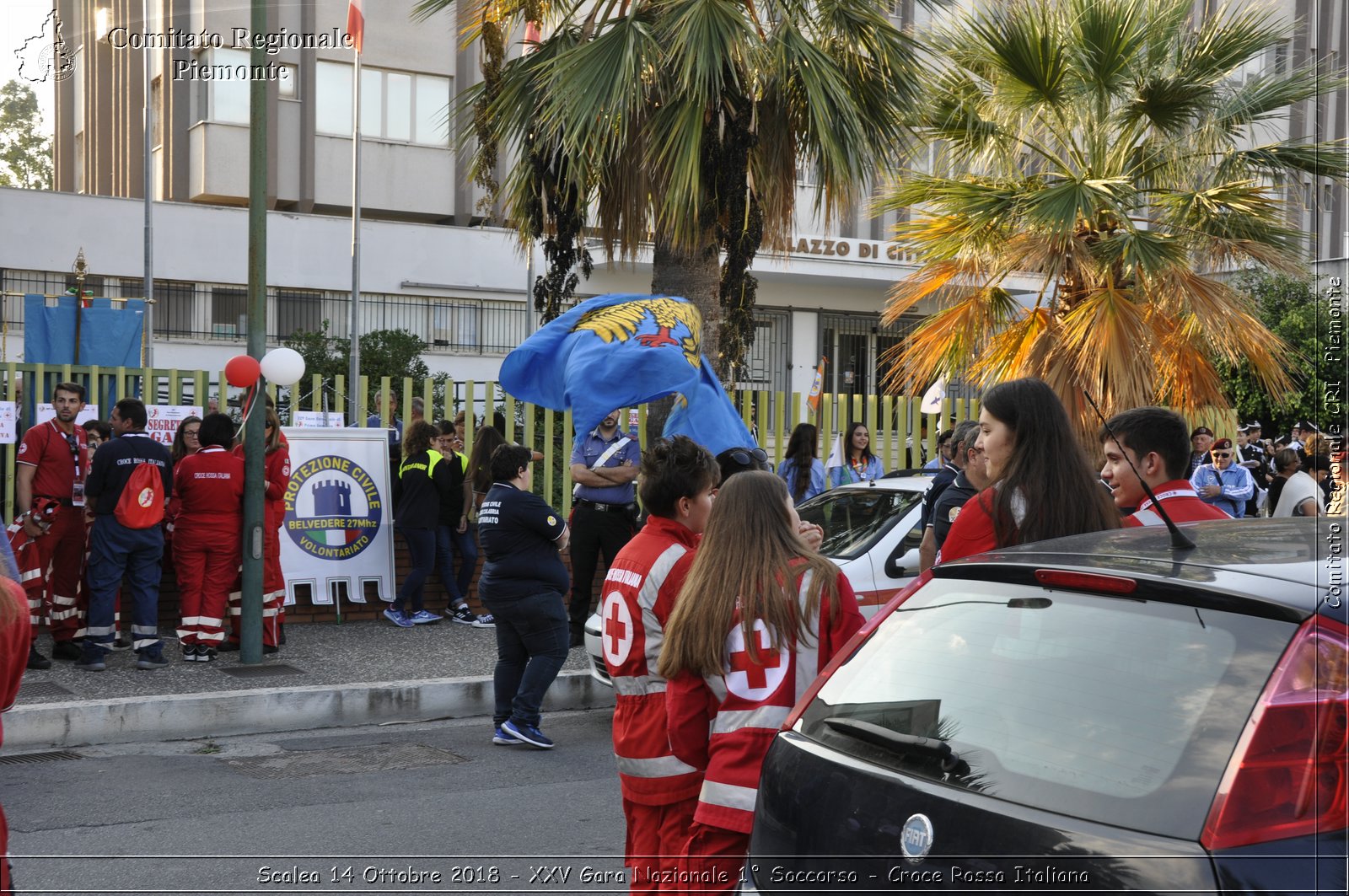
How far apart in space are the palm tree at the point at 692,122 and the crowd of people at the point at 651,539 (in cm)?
166

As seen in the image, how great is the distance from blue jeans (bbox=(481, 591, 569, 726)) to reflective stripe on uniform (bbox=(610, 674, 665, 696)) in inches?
136

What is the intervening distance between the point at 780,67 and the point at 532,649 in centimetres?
534

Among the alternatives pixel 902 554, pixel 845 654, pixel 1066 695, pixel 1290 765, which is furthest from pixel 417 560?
pixel 1290 765

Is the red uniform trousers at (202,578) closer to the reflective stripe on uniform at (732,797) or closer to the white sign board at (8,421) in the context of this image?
the white sign board at (8,421)

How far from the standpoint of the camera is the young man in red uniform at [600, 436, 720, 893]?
11.7 feet

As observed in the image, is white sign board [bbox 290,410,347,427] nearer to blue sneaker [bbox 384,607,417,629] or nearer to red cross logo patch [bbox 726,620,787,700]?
blue sneaker [bbox 384,607,417,629]

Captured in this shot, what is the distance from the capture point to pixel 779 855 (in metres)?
2.63

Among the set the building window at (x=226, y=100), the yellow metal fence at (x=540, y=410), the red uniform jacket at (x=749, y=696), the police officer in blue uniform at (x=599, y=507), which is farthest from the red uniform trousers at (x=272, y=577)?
the building window at (x=226, y=100)

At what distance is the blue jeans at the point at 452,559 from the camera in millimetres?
11445

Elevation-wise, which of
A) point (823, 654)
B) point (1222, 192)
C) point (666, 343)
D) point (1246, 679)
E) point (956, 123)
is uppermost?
point (956, 123)

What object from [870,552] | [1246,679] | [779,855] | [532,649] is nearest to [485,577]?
[532,649]

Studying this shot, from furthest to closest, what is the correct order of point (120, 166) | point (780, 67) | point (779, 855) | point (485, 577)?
point (120, 166)
point (780, 67)
point (485, 577)
point (779, 855)

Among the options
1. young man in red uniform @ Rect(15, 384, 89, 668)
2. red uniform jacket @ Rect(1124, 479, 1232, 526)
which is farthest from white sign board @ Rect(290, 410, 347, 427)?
red uniform jacket @ Rect(1124, 479, 1232, 526)

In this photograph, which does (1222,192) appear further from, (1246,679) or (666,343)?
(1246,679)
